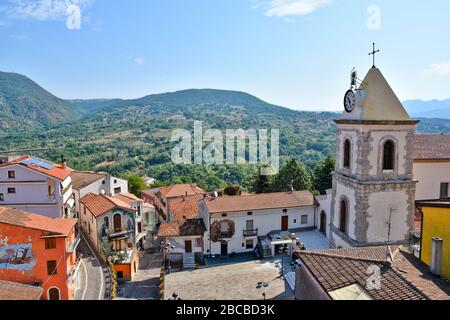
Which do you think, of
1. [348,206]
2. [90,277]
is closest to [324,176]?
[348,206]

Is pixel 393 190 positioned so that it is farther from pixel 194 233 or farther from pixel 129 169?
pixel 129 169

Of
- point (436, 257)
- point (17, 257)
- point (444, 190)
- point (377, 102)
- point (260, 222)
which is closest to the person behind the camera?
point (436, 257)

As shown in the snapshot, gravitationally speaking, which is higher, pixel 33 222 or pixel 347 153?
pixel 347 153

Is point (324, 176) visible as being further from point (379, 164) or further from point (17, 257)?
point (17, 257)

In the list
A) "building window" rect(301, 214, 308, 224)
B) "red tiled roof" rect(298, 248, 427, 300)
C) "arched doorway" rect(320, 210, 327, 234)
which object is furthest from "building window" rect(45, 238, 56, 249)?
"arched doorway" rect(320, 210, 327, 234)

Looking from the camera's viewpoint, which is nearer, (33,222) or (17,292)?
(17,292)

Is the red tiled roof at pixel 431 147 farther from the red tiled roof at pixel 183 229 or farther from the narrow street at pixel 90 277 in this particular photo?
the narrow street at pixel 90 277

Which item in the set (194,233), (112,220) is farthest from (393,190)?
(112,220)
